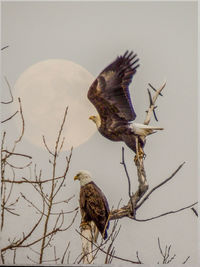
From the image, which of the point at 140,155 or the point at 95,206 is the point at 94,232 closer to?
the point at 95,206

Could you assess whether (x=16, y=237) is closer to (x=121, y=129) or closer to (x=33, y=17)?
(x=121, y=129)

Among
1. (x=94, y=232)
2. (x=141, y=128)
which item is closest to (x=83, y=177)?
(x=94, y=232)

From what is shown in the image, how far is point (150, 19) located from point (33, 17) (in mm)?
602

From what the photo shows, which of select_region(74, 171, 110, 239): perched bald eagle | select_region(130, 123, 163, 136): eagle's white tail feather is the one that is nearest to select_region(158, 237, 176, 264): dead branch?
select_region(74, 171, 110, 239): perched bald eagle

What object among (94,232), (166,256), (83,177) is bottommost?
(166,256)

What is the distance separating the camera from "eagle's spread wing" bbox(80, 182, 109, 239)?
1854 millimetres

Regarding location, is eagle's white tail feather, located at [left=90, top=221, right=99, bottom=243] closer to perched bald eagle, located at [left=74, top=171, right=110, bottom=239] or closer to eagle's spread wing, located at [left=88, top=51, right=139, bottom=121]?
perched bald eagle, located at [left=74, top=171, right=110, bottom=239]

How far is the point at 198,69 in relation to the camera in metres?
1.99

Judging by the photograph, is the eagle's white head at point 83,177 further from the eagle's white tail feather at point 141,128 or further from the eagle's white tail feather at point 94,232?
the eagle's white tail feather at point 141,128

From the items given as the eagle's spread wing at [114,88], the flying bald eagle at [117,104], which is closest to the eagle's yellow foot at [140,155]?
the flying bald eagle at [117,104]

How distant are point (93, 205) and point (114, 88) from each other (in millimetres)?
578

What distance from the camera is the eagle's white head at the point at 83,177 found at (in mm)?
1886

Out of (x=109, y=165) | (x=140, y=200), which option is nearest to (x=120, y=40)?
(x=109, y=165)

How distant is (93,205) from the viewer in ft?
6.11
